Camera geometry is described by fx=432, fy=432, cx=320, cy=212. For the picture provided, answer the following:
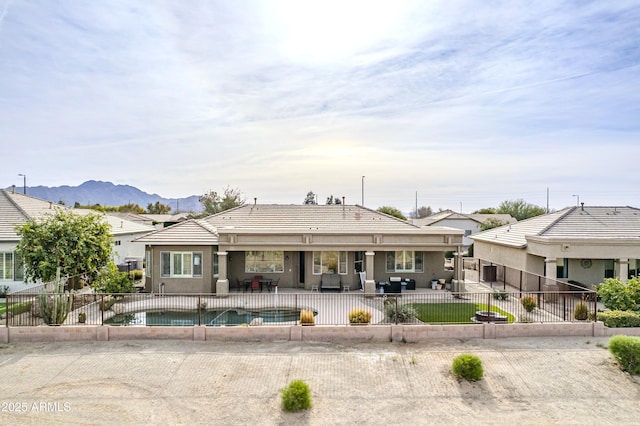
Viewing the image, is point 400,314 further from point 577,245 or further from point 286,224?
point 286,224

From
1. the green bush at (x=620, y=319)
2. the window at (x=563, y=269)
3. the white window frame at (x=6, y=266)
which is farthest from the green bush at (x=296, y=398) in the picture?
the white window frame at (x=6, y=266)

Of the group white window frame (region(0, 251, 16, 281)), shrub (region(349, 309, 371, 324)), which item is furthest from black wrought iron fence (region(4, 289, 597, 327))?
white window frame (region(0, 251, 16, 281))

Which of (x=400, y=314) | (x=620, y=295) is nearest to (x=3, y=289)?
(x=400, y=314)

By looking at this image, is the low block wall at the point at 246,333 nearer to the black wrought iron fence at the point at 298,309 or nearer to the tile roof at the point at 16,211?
the black wrought iron fence at the point at 298,309

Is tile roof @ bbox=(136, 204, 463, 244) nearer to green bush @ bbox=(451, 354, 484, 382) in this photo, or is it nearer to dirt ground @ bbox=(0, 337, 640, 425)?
dirt ground @ bbox=(0, 337, 640, 425)

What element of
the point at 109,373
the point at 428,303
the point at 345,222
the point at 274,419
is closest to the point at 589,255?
the point at 428,303

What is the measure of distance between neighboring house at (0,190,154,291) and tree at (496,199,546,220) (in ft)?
205

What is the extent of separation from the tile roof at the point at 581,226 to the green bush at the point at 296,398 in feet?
55.6

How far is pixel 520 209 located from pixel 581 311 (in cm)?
6559

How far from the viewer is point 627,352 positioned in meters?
12.5

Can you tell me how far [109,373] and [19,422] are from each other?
8.54 feet

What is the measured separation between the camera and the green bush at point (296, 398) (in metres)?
10.4

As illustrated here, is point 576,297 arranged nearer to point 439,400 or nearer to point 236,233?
point 439,400

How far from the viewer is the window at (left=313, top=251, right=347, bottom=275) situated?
24969 millimetres
